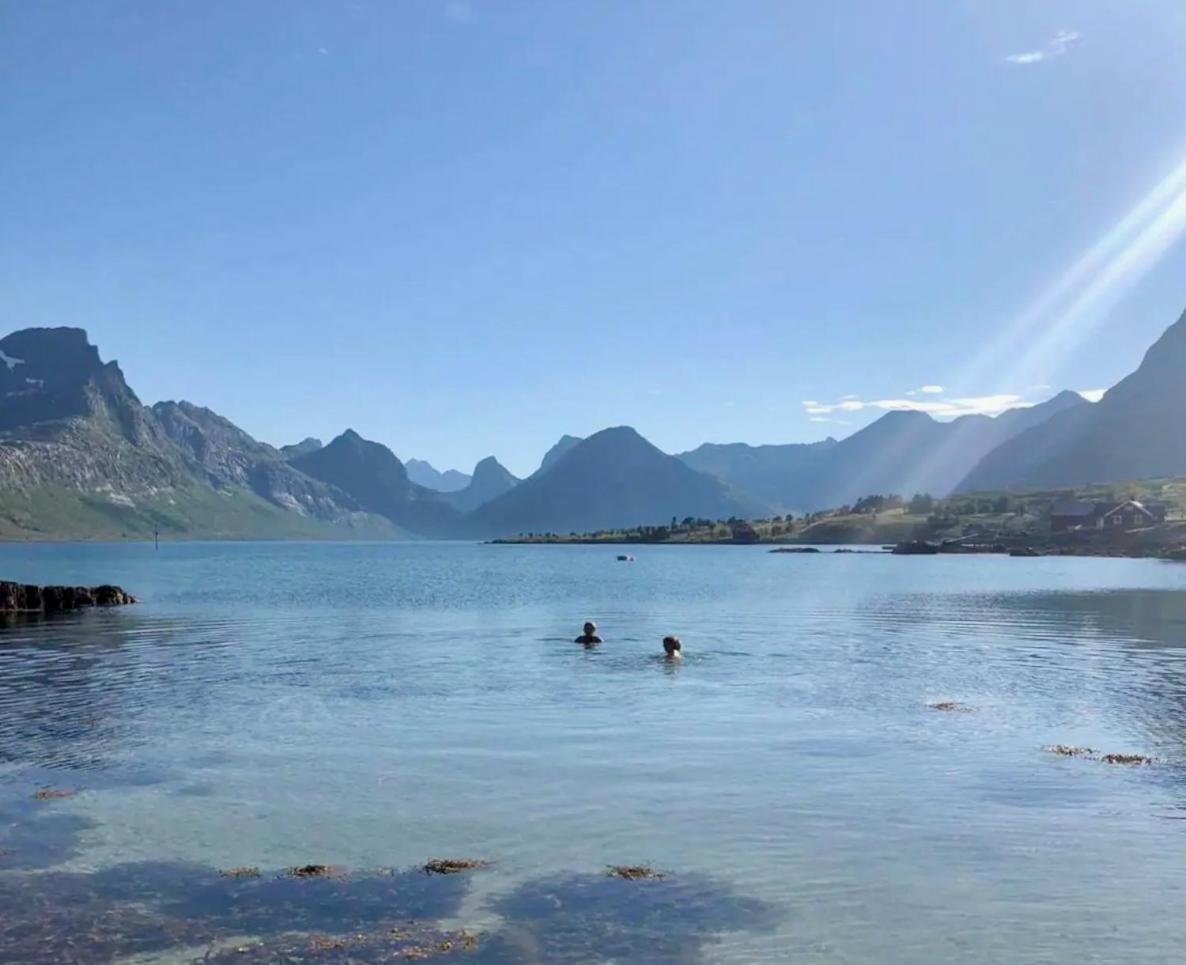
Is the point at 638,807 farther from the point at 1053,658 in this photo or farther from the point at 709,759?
the point at 1053,658

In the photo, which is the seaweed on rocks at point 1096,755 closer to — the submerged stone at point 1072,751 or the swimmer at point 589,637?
the submerged stone at point 1072,751

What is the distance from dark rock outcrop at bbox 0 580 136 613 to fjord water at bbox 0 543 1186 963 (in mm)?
31872

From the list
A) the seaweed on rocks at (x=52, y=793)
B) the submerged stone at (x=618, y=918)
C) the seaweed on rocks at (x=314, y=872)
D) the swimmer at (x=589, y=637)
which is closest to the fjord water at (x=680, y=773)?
the submerged stone at (x=618, y=918)

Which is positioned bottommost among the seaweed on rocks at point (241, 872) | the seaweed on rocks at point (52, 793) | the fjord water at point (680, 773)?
the fjord water at point (680, 773)

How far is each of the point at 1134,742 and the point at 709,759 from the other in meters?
16.2

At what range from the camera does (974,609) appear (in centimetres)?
10200

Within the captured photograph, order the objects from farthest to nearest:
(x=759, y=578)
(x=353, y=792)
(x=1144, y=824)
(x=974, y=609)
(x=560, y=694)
Answer: 1. (x=759, y=578)
2. (x=974, y=609)
3. (x=560, y=694)
4. (x=353, y=792)
5. (x=1144, y=824)

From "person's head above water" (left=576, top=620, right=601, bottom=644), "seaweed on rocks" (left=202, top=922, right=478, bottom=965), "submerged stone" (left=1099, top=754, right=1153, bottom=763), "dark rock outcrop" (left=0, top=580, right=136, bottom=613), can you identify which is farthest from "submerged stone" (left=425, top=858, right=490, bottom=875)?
"dark rock outcrop" (left=0, top=580, right=136, bottom=613)

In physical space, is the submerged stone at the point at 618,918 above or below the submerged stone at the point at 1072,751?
above

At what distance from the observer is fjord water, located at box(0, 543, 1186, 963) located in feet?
68.6

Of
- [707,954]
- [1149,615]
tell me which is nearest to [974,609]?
[1149,615]

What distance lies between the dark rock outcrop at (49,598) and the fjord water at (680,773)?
105 ft

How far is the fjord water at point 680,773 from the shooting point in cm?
2091

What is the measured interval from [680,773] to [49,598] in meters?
94.9
